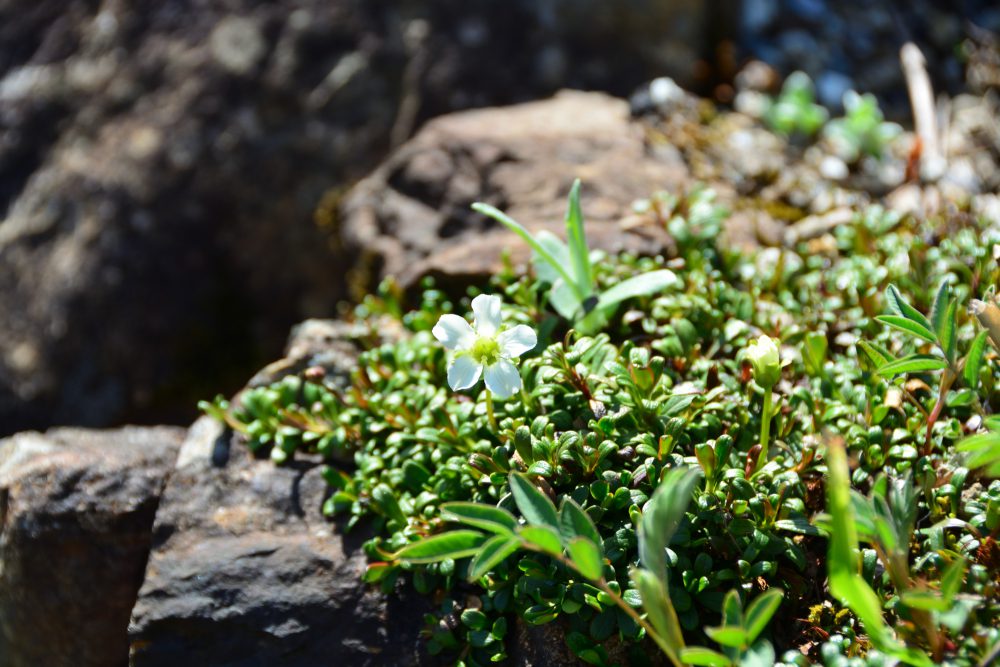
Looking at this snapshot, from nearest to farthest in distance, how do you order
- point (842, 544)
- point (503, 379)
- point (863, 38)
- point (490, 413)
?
point (842, 544)
point (503, 379)
point (490, 413)
point (863, 38)

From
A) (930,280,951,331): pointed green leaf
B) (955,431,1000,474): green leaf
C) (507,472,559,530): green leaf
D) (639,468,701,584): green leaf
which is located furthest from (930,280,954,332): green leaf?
(507,472,559,530): green leaf

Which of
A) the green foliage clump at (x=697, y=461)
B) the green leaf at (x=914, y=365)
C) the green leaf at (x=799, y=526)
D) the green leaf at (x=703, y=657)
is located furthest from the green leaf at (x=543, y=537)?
the green leaf at (x=914, y=365)

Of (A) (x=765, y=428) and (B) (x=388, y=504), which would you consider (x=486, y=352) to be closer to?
(B) (x=388, y=504)

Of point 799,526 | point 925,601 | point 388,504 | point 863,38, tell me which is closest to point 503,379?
point 388,504

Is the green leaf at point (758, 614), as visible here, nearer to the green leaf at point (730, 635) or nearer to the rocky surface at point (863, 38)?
the green leaf at point (730, 635)

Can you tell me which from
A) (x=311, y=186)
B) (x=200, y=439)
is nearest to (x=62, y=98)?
(x=311, y=186)
